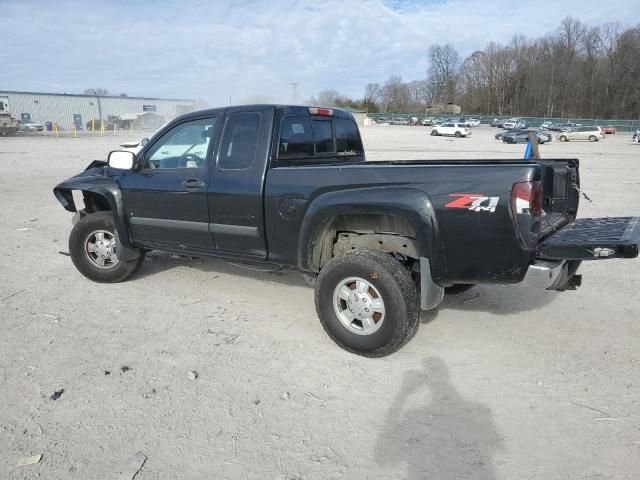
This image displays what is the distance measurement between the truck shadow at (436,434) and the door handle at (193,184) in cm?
248

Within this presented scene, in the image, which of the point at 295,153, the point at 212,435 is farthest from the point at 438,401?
the point at 295,153

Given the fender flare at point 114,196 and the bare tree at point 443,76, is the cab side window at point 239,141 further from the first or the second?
the bare tree at point 443,76

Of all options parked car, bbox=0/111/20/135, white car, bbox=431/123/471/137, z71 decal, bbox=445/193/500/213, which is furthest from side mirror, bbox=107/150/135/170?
white car, bbox=431/123/471/137

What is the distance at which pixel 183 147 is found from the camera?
191 inches

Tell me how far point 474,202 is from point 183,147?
9.69ft

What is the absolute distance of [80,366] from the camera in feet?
12.1

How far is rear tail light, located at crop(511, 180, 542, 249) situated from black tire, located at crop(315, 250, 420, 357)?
0.90 m

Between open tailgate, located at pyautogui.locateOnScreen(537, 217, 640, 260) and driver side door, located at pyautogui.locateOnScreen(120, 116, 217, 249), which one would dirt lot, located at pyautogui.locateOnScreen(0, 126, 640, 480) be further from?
open tailgate, located at pyautogui.locateOnScreen(537, 217, 640, 260)

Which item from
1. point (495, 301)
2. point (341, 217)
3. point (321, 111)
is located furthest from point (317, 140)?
point (495, 301)

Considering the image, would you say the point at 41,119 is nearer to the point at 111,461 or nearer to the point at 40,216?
the point at 40,216

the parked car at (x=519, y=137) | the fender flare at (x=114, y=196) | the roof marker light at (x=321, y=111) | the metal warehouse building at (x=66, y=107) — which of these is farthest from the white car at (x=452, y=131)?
the fender flare at (x=114, y=196)

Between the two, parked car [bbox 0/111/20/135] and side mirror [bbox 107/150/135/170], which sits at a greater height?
parked car [bbox 0/111/20/135]

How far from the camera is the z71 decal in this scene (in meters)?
3.17

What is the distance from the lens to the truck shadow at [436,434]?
8.59ft
